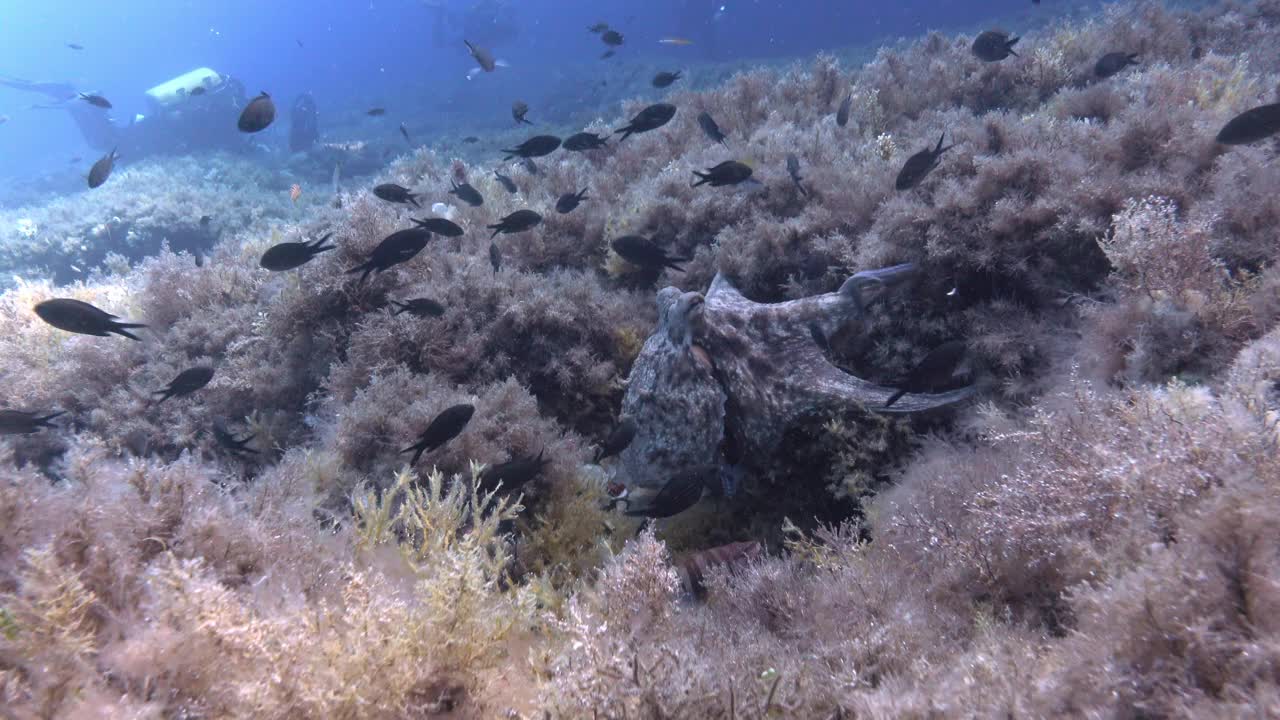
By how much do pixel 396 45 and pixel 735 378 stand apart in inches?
4381

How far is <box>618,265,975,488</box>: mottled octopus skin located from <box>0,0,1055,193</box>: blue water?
2595cm

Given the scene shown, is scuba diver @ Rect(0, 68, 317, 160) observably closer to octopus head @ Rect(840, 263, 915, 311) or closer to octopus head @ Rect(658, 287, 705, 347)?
octopus head @ Rect(658, 287, 705, 347)

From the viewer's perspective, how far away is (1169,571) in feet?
4.72

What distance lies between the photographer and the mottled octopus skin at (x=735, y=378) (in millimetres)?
4309

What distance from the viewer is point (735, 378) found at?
4379 mm

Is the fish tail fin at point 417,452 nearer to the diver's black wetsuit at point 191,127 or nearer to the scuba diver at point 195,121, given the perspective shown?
the scuba diver at point 195,121

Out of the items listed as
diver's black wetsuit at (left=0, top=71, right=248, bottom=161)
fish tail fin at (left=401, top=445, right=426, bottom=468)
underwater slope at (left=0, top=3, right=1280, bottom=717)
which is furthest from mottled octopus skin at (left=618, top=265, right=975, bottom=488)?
diver's black wetsuit at (left=0, top=71, right=248, bottom=161)

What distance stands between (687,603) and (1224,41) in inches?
458

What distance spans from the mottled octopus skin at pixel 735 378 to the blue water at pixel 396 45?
85.1ft

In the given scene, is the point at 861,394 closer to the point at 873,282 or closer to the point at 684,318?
the point at 873,282

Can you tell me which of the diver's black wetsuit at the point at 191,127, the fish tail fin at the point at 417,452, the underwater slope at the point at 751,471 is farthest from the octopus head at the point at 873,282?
the diver's black wetsuit at the point at 191,127

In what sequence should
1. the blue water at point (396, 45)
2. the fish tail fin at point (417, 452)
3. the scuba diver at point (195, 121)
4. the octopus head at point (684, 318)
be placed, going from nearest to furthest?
1. the fish tail fin at point (417, 452)
2. the octopus head at point (684, 318)
3. the scuba diver at point (195, 121)
4. the blue water at point (396, 45)

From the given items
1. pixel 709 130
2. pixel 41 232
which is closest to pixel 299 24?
pixel 41 232

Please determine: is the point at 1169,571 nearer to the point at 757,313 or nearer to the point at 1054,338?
the point at 1054,338
